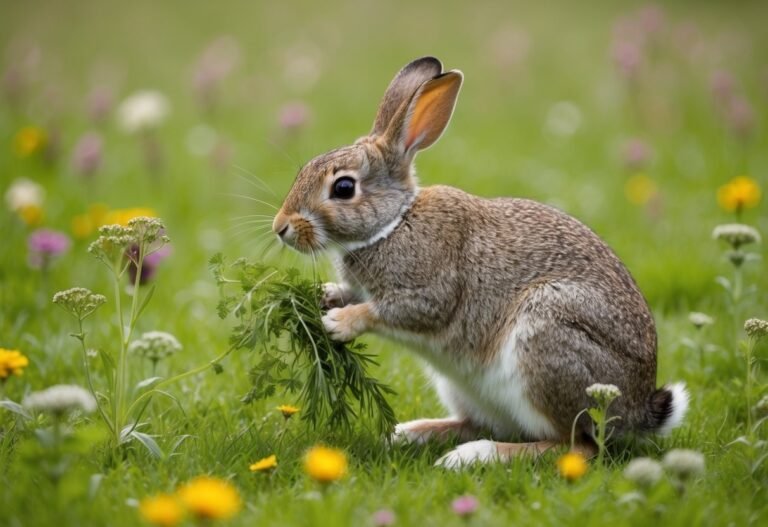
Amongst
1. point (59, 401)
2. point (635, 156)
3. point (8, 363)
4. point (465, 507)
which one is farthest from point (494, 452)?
point (635, 156)

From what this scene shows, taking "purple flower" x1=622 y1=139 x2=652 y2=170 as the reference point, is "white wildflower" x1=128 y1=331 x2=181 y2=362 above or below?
below

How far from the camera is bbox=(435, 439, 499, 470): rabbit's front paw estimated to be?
442 centimetres

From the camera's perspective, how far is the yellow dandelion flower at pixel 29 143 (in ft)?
29.1

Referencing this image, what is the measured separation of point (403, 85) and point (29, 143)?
5.01 meters

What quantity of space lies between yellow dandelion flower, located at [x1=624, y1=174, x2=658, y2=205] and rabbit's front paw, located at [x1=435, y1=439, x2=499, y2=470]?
435 cm

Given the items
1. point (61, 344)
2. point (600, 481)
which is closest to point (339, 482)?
point (600, 481)

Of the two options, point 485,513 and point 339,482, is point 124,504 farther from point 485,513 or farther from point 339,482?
point 485,513

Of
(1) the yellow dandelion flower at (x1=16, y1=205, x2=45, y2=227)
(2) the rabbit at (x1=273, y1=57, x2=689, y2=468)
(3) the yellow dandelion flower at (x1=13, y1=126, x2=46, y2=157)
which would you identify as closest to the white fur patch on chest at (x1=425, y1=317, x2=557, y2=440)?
(2) the rabbit at (x1=273, y1=57, x2=689, y2=468)

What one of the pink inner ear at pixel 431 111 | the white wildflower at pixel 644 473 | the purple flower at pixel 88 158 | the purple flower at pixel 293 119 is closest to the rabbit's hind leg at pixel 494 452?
the white wildflower at pixel 644 473

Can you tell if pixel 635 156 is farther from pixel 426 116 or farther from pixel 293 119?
pixel 426 116

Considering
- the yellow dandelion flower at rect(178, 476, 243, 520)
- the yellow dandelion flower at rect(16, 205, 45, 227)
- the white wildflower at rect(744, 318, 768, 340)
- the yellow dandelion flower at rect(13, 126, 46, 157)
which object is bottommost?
the yellow dandelion flower at rect(178, 476, 243, 520)

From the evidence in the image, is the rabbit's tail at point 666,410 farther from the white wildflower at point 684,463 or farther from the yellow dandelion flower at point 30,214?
the yellow dandelion flower at point 30,214

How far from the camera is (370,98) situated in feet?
40.1

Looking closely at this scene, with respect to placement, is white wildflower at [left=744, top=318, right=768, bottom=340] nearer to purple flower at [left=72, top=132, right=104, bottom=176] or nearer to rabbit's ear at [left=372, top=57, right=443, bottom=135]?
rabbit's ear at [left=372, top=57, right=443, bottom=135]
